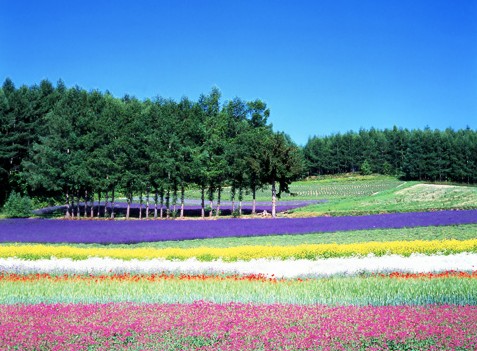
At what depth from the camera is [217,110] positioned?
55938 mm

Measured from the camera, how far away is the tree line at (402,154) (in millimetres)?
116688

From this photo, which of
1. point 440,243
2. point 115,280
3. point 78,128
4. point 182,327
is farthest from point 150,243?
point 78,128

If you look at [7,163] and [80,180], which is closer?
[80,180]

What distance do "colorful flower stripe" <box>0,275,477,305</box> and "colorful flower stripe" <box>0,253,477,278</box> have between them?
2.72 m

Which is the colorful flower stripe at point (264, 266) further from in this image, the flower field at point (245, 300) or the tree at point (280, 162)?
the tree at point (280, 162)

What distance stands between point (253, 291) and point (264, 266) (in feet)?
17.0

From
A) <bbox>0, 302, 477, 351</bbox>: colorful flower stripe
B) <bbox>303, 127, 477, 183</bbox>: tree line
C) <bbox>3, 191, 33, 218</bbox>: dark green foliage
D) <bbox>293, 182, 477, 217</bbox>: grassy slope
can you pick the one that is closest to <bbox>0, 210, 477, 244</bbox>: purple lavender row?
<bbox>293, 182, 477, 217</bbox>: grassy slope

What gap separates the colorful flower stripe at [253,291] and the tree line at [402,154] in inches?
4430

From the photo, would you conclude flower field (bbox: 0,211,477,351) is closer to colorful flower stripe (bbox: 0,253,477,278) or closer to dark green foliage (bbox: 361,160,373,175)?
colorful flower stripe (bbox: 0,253,477,278)

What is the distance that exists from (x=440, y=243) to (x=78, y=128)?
140 ft

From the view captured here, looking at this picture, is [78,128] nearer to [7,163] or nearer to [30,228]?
[7,163]

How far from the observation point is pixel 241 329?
25.8 feet

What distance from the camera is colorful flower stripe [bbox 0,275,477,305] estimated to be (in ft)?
35.0

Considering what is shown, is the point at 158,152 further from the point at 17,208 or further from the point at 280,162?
the point at 17,208
